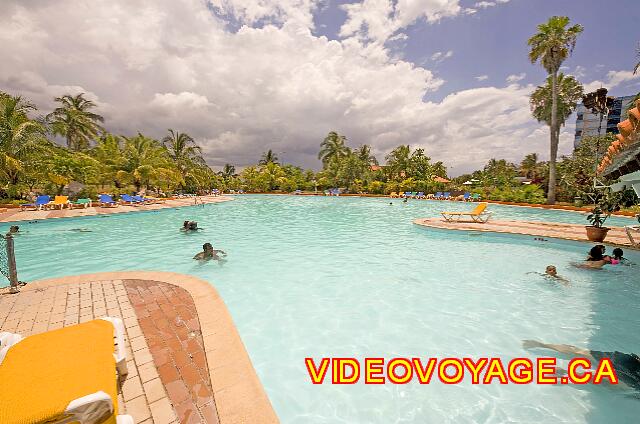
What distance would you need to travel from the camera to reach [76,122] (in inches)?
1308

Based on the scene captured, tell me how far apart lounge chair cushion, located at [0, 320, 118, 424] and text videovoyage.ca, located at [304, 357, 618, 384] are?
2.63 m

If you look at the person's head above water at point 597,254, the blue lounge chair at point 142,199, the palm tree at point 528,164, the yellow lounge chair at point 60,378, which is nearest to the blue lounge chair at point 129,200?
the blue lounge chair at point 142,199

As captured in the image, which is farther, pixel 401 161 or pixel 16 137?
pixel 401 161

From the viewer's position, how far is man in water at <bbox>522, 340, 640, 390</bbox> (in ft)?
11.8

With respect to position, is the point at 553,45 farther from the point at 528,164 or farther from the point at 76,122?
the point at 76,122

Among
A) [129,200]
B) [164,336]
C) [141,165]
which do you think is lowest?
[164,336]

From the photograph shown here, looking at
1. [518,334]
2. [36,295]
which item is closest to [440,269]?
[518,334]

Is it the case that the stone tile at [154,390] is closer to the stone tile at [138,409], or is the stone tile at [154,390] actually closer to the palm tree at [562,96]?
the stone tile at [138,409]

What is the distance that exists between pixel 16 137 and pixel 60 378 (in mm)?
25590

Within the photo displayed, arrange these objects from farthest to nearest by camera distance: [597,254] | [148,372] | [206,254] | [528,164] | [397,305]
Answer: [528,164]
[206,254]
[597,254]
[397,305]
[148,372]

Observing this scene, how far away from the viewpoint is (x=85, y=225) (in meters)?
14.8

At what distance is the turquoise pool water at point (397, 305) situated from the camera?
3422mm

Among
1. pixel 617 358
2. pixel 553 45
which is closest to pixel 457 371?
pixel 617 358

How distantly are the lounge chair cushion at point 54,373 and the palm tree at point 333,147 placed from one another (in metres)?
51.0
